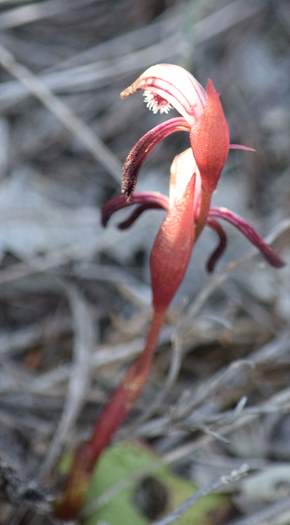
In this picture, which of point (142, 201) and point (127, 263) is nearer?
point (142, 201)

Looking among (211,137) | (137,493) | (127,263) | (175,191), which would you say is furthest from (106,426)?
(127,263)

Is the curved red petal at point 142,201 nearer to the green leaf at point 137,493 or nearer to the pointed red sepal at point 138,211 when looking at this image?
the pointed red sepal at point 138,211

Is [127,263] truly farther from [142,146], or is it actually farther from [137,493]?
[142,146]

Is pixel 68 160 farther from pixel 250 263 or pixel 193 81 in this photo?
pixel 193 81

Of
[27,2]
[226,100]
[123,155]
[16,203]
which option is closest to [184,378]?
[16,203]

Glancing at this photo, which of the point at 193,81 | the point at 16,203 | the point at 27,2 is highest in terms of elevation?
the point at 27,2

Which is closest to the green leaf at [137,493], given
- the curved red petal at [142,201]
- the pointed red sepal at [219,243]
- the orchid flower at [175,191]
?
the orchid flower at [175,191]
